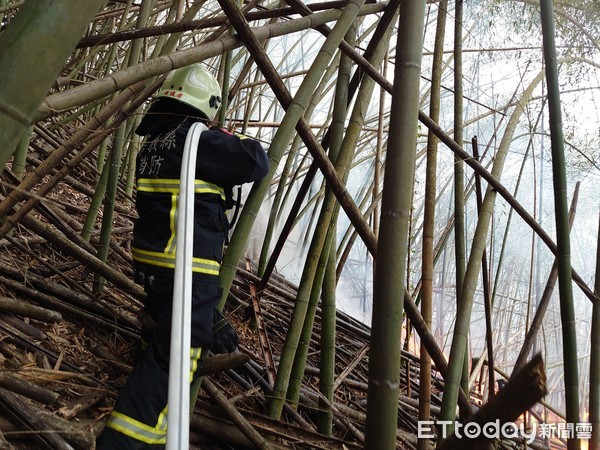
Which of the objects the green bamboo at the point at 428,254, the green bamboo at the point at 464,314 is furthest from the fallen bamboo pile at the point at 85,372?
the green bamboo at the point at 464,314

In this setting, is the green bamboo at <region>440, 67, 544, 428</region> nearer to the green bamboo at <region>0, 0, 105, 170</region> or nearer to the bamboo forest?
the bamboo forest

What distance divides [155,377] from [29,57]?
1.00m

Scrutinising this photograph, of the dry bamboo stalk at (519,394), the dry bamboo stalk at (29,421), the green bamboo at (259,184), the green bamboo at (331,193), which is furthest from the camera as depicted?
the green bamboo at (331,193)

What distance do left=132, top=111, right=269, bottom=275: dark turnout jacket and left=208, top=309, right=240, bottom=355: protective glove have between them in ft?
0.42

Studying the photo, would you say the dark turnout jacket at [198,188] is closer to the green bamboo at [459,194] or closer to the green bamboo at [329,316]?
Answer: the green bamboo at [329,316]

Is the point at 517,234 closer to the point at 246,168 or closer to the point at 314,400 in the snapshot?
the point at 314,400

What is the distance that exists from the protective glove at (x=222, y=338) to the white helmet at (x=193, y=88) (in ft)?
1.92

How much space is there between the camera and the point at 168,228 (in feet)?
4.66

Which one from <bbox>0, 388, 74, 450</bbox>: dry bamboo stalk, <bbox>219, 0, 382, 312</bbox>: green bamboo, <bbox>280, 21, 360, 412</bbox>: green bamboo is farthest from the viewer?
<bbox>280, 21, 360, 412</bbox>: green bamboo

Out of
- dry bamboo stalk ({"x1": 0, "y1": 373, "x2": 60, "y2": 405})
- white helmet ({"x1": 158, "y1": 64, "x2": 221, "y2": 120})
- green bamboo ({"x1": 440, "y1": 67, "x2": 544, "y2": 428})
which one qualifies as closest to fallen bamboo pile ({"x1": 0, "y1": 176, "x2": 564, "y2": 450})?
dry bamboo stalk ({"x1": 0, "y1": 373, "x2": 60, "y2": 405})

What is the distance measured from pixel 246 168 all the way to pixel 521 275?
177 inches

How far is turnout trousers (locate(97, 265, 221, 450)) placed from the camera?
1.20 metres

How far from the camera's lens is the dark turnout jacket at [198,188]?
1.37 m

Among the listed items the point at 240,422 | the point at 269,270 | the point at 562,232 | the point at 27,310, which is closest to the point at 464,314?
the point at 562,232
